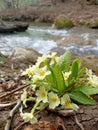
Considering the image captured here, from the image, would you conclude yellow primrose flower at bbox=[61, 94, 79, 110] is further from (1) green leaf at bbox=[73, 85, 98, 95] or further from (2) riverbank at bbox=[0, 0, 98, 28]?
(2) riverbank at bbox=[0, 0, 98, 28]

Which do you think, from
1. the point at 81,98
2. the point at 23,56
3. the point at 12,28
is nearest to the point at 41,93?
the point at 81,98

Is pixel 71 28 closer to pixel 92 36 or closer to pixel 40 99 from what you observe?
pixel 92 36

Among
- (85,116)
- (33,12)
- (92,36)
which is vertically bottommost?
(33,12)

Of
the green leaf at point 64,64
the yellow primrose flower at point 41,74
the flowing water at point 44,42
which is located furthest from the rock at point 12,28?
the yellow primrose flower at point 41,74

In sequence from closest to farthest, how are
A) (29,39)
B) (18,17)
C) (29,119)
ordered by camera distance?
(29,119) → (29,39) → (18,17)

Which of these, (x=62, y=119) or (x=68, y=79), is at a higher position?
(x=68, y=79)

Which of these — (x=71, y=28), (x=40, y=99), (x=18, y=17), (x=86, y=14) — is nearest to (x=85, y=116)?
(x=40, y=99)

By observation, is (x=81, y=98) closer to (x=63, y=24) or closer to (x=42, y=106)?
(x=42, y=106)

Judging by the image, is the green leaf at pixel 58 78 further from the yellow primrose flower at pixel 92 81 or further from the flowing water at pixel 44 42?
the flowing water at pixel 44 42
